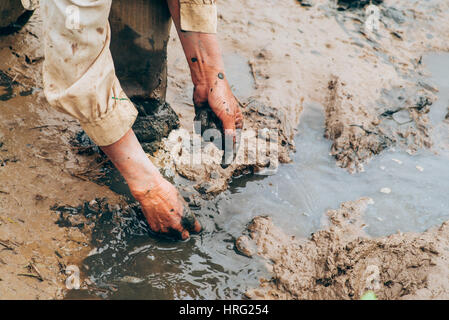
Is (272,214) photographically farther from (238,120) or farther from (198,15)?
(198,15)

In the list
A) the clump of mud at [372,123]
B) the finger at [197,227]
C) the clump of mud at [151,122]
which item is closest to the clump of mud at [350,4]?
the clump of mud at [372,123]

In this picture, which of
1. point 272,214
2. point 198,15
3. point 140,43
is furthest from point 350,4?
point 272,214

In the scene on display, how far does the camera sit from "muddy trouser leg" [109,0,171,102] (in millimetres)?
2213

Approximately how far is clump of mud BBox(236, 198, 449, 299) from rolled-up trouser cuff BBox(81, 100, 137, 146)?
0.86m

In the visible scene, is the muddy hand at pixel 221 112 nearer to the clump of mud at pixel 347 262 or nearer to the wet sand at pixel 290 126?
the wet sand at pixel 290 126

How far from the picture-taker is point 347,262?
2039mm

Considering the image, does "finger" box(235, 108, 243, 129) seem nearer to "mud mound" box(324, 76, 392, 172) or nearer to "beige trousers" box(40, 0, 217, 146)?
"mud mound" box(324, 76, 392, 172)

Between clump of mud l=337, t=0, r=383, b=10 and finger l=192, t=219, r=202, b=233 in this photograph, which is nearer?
finger l=192, t=219, r=202, b=233

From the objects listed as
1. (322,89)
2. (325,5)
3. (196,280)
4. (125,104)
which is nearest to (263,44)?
(322,89)

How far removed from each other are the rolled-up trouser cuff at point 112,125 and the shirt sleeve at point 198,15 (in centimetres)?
72

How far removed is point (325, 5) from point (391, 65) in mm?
1056

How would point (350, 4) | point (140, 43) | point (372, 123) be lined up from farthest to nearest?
point (350, 4) < point (372, 123) < point (140, 43)

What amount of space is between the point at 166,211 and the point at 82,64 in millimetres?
780

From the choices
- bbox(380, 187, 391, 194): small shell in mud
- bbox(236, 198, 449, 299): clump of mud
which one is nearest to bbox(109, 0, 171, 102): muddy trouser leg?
bbox(236, 198, 449, 299): clump of mud
